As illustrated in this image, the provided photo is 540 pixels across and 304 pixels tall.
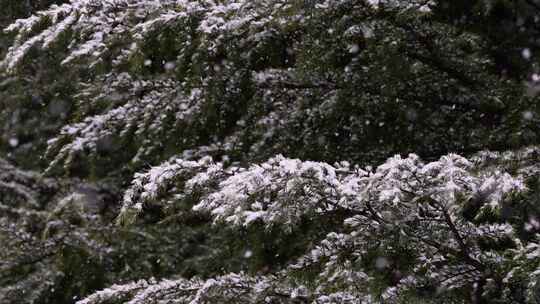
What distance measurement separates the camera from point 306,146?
3.58m

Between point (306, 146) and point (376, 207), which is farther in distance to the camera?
point (306, 146)

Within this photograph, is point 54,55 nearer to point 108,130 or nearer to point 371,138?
point 108,130

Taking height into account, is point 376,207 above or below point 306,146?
above

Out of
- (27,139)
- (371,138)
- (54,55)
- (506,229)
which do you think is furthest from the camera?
(27,139)

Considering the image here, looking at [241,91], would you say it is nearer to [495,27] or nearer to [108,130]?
[108,130]

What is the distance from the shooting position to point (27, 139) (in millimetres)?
6688

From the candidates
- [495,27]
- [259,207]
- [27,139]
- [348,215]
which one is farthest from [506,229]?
[27,139]

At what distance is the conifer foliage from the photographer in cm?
179

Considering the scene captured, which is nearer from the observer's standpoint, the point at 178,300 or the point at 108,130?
the point at 178,300

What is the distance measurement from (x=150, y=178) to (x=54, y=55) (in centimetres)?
410

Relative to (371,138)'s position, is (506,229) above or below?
above

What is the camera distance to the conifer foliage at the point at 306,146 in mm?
1793

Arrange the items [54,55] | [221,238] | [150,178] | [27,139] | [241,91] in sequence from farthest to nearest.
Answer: [27,139] < [54,55] < [221,238] < [241,91] < [150,178]

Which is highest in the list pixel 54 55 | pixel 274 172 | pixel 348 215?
pixel 274 172
